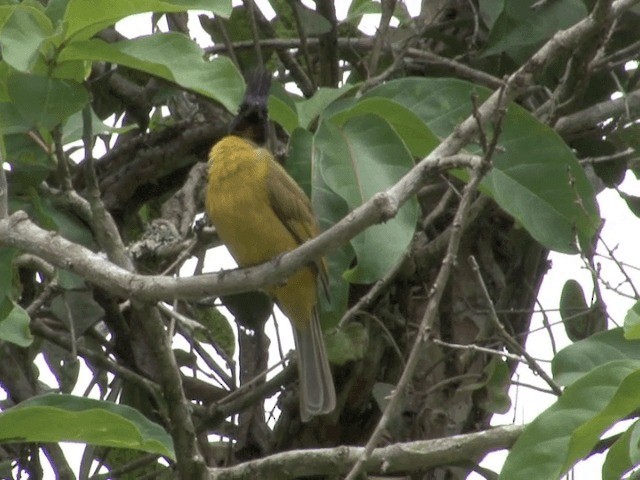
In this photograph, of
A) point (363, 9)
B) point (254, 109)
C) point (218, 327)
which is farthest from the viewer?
point (218, 327)

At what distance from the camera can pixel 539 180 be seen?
3.12 metres

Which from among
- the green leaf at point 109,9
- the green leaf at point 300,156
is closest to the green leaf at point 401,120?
the green leaf at point 300,156

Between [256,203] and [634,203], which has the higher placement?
[256,203]

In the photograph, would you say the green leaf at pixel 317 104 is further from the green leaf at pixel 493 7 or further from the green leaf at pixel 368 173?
the green leaf at pixel 493 7

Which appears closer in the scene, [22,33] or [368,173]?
[22,33]

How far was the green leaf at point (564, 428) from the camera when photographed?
2439 mm

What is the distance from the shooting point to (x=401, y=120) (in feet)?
10.3

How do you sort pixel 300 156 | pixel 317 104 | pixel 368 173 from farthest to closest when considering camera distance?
1. pixel 317 104
2. pixel 300 156
3. pixel 368 173

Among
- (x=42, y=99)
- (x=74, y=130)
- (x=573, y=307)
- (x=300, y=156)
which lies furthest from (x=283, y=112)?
(x=573, y=307)

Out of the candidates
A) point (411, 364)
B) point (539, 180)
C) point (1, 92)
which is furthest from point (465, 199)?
point (1, 92)

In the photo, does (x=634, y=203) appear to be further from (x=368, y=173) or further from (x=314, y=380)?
(x=368, y=173)

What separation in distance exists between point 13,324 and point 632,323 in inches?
61.5

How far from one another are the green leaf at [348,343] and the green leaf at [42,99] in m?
1.42

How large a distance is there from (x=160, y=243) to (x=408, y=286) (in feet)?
3.09
